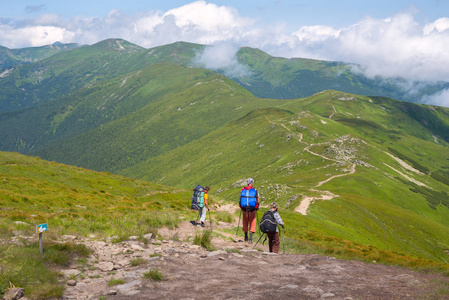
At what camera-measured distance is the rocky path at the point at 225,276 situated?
39.0 feet

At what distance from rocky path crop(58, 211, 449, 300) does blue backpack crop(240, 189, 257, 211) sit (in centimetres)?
335

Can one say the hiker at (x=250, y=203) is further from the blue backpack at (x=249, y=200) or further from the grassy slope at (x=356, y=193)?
the grassy slope at (x=356, y=193)

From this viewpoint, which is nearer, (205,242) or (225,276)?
(225,276)

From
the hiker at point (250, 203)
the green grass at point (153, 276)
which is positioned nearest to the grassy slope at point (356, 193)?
the hiker at point (250, 203)

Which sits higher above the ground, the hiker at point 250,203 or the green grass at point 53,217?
the hiker at point 250,203

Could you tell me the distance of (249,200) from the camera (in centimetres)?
2188

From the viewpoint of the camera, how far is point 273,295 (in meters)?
11.8

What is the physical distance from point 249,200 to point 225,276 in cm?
832

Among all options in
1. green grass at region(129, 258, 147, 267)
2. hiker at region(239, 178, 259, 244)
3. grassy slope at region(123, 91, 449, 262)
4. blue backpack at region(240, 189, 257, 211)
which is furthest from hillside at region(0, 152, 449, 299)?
grassy slope at region(123, 91, 449, 262)

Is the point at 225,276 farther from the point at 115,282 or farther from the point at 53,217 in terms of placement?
the point at 53,217

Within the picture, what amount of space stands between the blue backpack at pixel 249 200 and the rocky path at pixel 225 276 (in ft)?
11.0

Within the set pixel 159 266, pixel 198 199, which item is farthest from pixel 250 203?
pixel 159 266

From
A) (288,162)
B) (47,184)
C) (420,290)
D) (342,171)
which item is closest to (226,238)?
(420,290)

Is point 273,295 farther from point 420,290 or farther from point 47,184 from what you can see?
point 47,184
